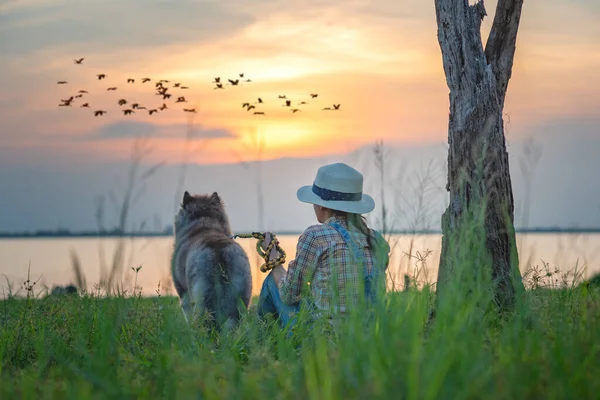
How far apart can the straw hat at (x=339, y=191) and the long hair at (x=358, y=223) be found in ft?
0.22

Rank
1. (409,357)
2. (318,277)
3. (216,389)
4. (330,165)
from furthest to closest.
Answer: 1. (330,165)
2. (318,277)
3. (216,389)
4. (409,357)

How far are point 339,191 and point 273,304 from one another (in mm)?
1106

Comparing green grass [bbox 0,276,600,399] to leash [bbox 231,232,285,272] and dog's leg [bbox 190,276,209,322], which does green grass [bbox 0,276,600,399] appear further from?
dog's leg [bbox 190,276,209,322]

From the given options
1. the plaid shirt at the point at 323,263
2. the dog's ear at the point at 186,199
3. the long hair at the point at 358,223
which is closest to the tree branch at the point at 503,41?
the long hair at the point at 358,223

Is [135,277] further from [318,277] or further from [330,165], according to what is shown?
[330,165]

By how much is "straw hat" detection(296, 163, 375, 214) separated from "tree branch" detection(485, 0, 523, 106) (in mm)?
1879

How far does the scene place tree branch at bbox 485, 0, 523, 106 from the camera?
663 cm

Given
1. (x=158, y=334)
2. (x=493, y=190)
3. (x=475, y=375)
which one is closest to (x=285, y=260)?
(x=158, y=334)

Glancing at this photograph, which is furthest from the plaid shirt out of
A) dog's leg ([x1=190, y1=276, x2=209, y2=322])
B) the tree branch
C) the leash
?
the tree branch

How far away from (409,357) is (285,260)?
10.3 ft

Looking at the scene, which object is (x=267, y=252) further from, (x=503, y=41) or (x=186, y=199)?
(x=503, y=41)

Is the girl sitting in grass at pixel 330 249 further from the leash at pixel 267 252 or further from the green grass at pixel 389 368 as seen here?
the green grass at pixel 389 368

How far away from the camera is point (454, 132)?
6.42 metres

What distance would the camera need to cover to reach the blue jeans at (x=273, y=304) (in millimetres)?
5602
